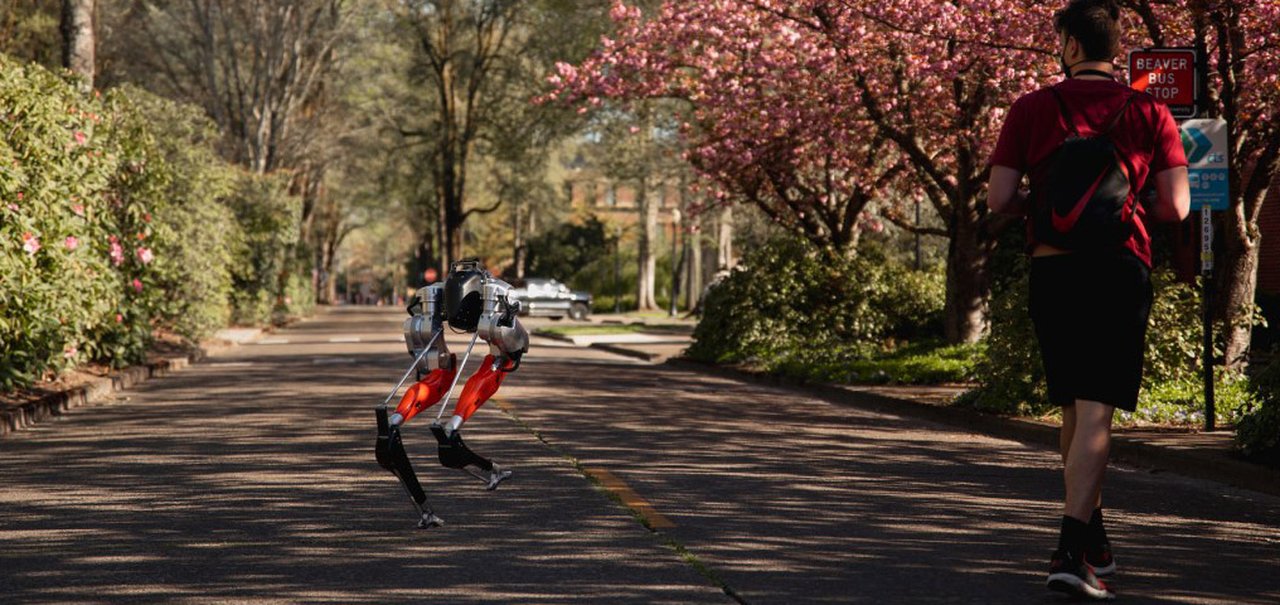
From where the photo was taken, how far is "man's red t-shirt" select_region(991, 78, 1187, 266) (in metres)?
6.34

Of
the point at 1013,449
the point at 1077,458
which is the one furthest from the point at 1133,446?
the point at 1077,458

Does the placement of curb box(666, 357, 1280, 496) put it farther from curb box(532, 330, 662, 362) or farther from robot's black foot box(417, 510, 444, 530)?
curb box(532, 330, 662, 362)

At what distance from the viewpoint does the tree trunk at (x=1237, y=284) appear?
15992mm

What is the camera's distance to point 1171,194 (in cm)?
636

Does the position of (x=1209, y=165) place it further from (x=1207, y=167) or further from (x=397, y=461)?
(x=397, y=461)

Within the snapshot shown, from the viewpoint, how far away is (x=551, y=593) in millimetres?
6371

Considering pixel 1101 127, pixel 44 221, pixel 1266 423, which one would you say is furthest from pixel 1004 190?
pixel 44 221

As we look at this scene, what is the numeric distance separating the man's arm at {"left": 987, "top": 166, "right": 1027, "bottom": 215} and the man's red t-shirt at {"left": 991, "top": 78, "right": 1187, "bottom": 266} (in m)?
0.03

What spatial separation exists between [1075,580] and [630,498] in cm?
354

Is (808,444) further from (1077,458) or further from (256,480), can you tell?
(1077,458)

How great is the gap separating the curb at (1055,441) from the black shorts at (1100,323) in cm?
462

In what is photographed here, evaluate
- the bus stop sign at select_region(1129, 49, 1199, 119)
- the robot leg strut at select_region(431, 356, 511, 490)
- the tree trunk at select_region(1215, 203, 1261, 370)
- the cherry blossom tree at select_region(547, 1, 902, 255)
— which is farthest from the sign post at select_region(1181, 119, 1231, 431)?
the cherry blossom tree at select_region(547, 1, 902, 255)

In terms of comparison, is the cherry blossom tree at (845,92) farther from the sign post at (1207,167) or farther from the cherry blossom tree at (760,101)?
the sign post at (1207,167)

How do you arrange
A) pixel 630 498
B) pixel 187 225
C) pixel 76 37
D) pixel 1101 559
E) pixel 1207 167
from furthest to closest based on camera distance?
1. pixel 187 225
2. pixel 76 37
3. pixel 1207 167
4. pixel 630 498
5. pixel 1101 559
